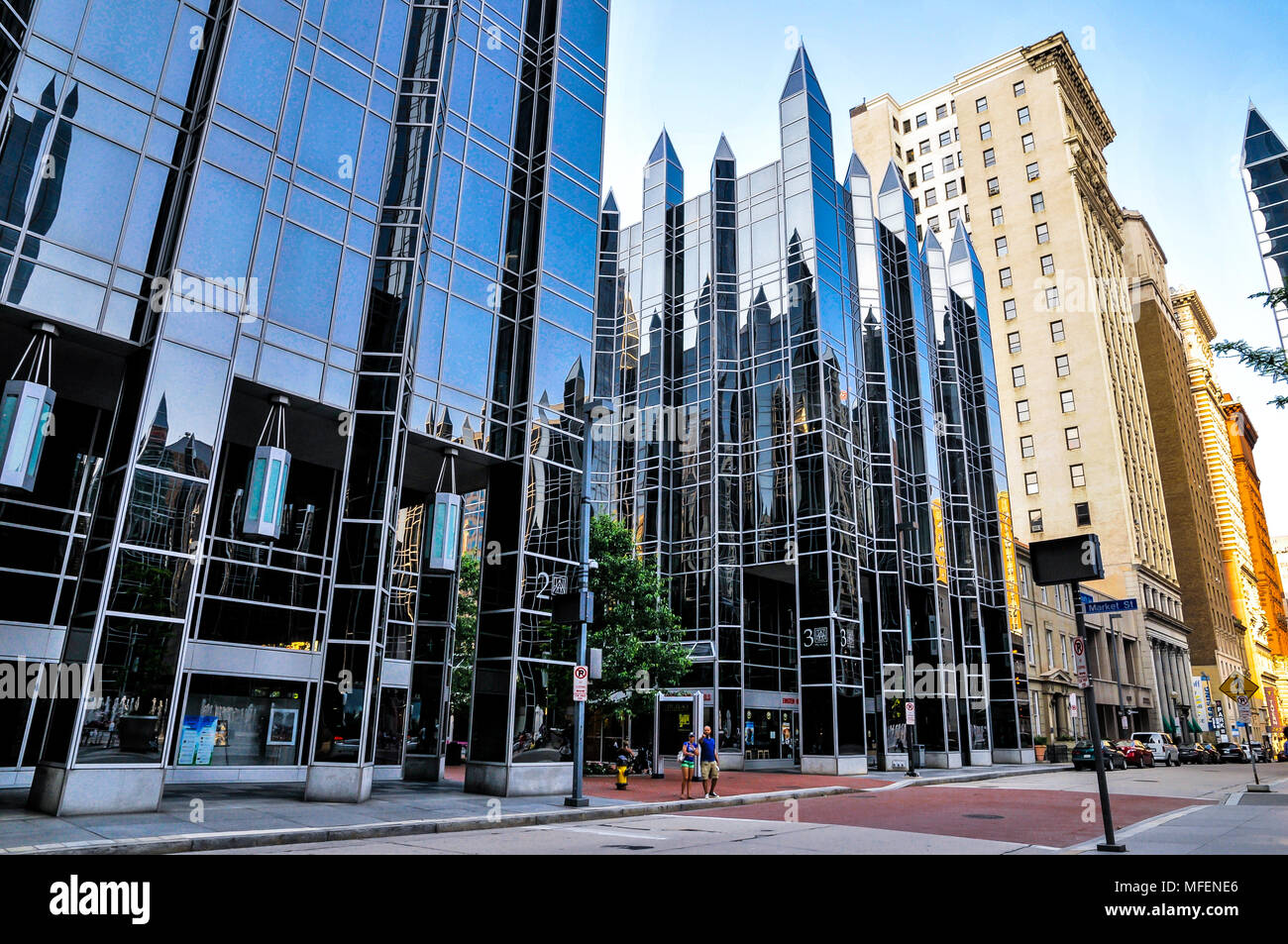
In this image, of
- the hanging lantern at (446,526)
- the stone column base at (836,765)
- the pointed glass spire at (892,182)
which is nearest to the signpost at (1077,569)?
the hanging lantern at (446,526)

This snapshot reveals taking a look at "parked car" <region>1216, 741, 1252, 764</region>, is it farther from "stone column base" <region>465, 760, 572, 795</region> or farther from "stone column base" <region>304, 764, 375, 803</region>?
"stone column base" <region>304, 764, 375, 803</region>

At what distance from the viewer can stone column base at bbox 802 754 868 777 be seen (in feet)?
109

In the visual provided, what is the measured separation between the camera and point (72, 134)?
1562 centimetres

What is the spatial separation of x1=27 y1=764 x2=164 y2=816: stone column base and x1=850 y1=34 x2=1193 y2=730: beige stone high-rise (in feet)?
231

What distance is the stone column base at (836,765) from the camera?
109 feet

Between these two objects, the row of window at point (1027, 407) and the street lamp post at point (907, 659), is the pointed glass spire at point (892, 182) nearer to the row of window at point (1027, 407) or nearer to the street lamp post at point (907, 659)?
the street lamp post at point (907, 659)

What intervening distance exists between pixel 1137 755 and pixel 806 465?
2902cm

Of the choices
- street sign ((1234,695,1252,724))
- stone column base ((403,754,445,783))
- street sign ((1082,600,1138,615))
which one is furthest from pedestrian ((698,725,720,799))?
street sign ((1234,695,1252,724))

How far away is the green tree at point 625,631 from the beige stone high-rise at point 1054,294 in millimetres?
52719

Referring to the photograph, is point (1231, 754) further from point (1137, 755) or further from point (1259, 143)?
point (1259, 143)

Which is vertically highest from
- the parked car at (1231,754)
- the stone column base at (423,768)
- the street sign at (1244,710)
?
the street sign at (1244,710)

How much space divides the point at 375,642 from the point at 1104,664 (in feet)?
229
